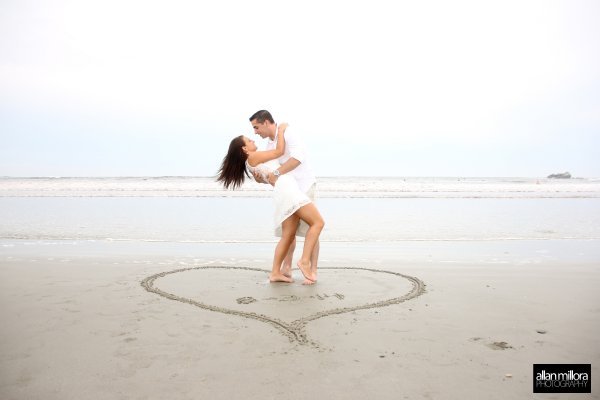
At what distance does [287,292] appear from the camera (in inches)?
195

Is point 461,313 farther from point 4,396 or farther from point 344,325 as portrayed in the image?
point 4,396

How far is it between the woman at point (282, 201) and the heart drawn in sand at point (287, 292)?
33 cm

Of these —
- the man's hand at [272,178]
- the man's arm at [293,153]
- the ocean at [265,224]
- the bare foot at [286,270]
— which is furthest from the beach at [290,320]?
the man's arm at [293,153]

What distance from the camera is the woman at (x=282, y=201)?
17.8 feet

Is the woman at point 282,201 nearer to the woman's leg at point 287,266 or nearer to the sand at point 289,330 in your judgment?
the woman's leg at point 287,266

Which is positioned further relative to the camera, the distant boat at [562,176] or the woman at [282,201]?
the distant boat at [562,176]

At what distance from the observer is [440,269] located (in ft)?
20.7

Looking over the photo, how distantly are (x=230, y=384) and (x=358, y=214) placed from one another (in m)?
11.9

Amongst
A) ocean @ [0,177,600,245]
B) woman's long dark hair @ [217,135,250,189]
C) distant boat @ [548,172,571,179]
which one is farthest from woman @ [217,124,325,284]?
distant boat @ [548,172,571,179]

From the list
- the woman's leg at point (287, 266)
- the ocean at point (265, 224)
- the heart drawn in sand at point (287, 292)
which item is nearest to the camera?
the heart drawn in sand at point (287, 292)

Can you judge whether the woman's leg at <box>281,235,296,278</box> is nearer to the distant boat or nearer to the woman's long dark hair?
the woman's long dark hair

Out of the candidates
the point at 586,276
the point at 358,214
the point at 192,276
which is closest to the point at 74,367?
the point at 192,276

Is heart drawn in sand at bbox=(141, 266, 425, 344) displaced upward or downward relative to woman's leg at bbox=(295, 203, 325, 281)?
downward

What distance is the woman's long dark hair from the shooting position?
225 inches
